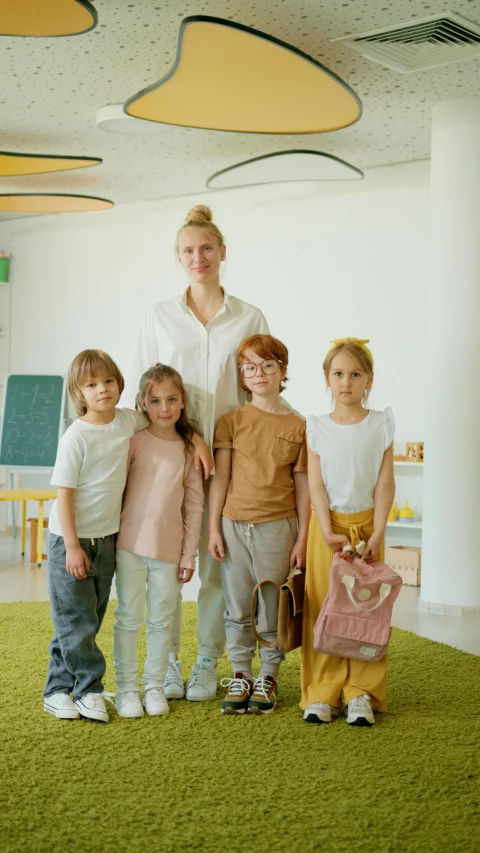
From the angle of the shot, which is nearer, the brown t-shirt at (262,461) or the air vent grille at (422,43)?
the brown t-shirt at (262,461)

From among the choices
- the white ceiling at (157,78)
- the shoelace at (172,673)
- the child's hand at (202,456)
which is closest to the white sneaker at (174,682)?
the shoelace at (172,673)

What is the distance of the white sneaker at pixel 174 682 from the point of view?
3.12 meters

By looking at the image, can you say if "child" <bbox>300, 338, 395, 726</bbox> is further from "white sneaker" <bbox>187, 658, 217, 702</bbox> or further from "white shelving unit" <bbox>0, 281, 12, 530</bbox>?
"white shelving unit" <bbox>0, 281, 12, 530</bbox>

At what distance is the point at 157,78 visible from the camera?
15.1 feet

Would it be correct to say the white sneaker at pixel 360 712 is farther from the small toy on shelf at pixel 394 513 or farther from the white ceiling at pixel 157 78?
the small toy on shelf at pixel 394 513

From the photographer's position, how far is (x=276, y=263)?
6.65 metres

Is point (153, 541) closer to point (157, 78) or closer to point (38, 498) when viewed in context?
point (157, 78)

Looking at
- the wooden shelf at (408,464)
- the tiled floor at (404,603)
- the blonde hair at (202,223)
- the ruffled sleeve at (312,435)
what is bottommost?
the tiled floor at (404,603)

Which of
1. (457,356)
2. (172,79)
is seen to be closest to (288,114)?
(172,79)

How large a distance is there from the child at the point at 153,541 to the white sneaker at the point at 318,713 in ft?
1.47

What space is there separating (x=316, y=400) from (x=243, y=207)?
1548 millimetres

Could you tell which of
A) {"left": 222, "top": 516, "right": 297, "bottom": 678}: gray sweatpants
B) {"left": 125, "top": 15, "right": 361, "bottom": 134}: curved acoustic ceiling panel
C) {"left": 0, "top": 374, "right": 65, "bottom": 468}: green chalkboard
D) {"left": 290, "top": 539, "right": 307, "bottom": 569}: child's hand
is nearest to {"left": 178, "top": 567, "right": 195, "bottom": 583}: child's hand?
{"left": 222, "top": 516, "right": 297, "bottom": 678}: gray sweatpants

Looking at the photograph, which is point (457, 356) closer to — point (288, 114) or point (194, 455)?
point (288, 114)

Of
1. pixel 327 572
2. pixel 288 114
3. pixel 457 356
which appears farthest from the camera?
pixel 457 356
